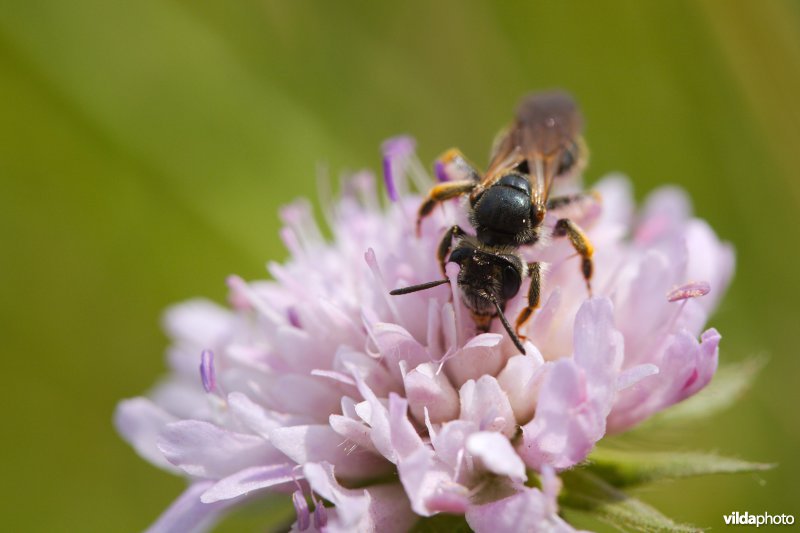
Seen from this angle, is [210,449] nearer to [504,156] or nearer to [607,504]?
[607,504]

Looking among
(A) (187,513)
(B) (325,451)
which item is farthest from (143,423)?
(B) (325,451)

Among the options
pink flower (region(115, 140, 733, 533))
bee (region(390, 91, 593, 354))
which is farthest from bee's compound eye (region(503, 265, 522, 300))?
pink flower (region(115, 140, 733, 533))

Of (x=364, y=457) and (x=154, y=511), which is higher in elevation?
(x=154, y=511)

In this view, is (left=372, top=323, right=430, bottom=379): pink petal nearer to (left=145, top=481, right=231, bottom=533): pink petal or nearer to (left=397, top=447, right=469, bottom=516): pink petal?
(left=397, top=447, right=469, bottom=516): pink petal

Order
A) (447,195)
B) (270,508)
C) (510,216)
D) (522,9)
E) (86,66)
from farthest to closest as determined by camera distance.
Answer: (522,9)
(86,66)
(270,508)
(447,195)
(510,216)

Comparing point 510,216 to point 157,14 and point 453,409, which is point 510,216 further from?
point 157,14

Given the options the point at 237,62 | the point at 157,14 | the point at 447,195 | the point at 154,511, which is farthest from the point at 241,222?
the point at 447,195
